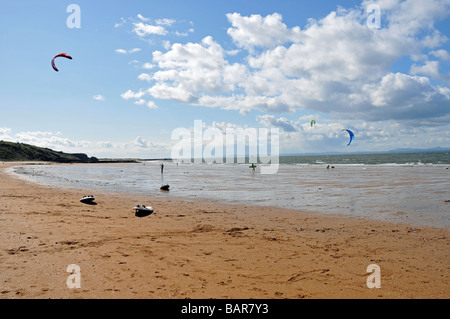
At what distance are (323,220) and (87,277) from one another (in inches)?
367

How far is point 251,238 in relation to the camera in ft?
30.1

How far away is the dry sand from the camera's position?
17.9 feet

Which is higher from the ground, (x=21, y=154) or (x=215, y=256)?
(x=21, y=154)

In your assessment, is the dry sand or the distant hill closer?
the dry sand

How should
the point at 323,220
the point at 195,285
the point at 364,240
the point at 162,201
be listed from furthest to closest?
the point at 162,201 < the point at 323,220 < the point at 364,240 < the point at 195,285

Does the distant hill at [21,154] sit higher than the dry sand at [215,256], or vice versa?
the distant hill at [21,154]

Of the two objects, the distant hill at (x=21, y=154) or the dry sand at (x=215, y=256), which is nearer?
the dry sand at (x=215, y=256)

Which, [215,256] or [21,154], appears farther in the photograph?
[21,154]

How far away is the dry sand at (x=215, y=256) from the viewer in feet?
17.9

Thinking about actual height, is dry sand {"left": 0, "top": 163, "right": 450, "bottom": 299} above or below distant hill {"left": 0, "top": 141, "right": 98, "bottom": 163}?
below

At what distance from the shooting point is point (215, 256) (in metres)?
7.37
